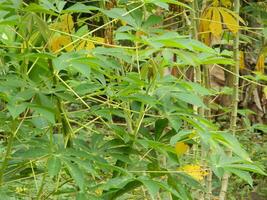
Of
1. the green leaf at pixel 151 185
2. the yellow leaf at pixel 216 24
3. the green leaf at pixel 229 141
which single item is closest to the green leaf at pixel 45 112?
the green leaf at pixel 151 185

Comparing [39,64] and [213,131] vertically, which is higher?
[39,64]

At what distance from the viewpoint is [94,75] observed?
1297mm

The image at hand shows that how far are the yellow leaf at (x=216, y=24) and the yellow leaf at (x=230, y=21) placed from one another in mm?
17

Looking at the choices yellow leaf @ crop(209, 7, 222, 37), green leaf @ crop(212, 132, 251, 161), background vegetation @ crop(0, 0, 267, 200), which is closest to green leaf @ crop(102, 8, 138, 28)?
background vegetation @ crop(0, 0, 267, 200)

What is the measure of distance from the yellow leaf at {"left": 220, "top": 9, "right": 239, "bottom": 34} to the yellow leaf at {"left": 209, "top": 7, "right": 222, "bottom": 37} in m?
0.02

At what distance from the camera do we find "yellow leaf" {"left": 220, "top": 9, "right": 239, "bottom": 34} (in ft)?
6.04

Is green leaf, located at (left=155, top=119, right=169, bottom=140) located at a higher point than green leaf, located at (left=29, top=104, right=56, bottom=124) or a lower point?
lower

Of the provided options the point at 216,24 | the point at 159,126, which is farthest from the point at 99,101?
the point at 216,24

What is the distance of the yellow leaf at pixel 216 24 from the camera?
1.86 m

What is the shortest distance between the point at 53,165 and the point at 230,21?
0.96 meters

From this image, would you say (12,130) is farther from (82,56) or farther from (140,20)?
(140,20)

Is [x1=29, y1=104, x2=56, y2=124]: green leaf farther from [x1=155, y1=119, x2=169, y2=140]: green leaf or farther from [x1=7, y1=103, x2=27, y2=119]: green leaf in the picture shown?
[x1=155, y1=119, x2=169, y2=140]: green leaf

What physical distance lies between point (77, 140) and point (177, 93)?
241mm

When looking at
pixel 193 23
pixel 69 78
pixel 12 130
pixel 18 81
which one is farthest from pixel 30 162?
pixel 193 23
